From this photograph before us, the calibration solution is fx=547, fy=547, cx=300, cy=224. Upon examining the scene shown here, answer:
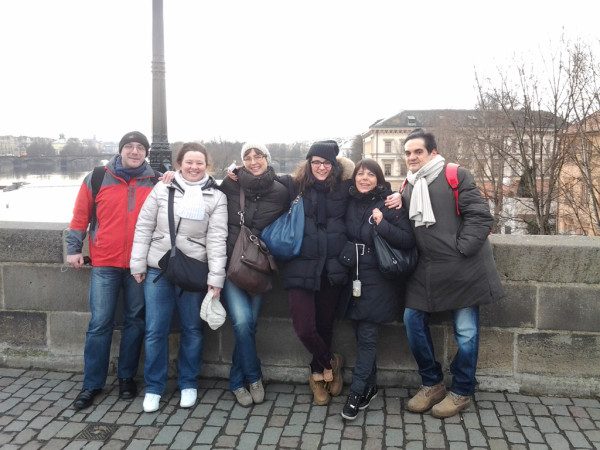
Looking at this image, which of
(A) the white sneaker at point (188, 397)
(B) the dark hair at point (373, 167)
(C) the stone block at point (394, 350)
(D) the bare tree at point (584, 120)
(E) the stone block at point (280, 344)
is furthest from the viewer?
(D) the bare tree at point (584, 120)

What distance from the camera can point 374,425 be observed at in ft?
11.3

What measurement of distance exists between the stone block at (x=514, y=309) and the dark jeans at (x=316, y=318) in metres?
1.12

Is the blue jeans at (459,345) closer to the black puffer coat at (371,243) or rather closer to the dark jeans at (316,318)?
the black puffer coat at (371,243)

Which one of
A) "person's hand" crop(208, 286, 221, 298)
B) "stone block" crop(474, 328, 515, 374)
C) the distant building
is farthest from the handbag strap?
the distant building

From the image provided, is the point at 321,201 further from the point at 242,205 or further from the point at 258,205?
the point at 242,205

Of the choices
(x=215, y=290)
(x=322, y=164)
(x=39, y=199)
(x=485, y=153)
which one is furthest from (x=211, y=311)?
(x=39, y=199)

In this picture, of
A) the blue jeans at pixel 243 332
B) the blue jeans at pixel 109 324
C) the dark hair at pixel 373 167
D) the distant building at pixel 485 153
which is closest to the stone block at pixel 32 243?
the blue jeans at pixel 109 324

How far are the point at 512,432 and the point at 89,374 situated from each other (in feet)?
9.31

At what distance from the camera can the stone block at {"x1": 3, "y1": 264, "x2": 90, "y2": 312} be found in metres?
4.38

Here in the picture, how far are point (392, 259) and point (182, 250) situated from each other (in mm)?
1392

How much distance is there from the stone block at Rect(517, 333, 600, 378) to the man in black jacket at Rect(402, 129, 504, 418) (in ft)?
1.98

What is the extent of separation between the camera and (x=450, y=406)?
3.54 m

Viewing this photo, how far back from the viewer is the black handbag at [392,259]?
3.46 meters

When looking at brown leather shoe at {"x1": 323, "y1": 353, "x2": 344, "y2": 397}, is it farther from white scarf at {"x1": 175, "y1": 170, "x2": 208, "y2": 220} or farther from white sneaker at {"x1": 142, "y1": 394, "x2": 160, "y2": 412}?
white scarf at {"x1": 175, "y1": 170, "x2": 208, "y2": 220}
